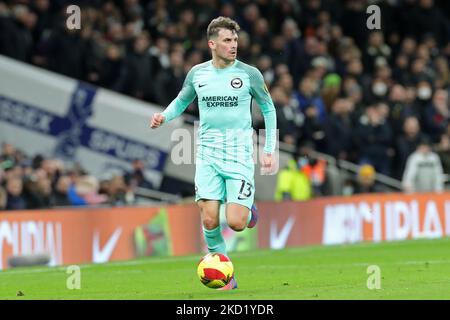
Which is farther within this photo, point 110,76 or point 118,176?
point 110,76

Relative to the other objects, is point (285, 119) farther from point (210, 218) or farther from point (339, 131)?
point (210, 218)

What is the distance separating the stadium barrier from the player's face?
22.7 ft

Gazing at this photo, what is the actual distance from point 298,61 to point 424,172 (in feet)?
13.0

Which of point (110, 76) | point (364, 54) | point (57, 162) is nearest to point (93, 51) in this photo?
point (110, 76)

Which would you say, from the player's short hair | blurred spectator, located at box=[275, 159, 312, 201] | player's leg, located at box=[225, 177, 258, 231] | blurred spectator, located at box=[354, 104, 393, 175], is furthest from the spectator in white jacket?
the player's short hair

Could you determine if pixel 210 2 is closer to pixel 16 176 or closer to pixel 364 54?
pixel 364 54

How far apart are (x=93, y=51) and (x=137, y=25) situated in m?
1.62

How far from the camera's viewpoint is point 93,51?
23.1m

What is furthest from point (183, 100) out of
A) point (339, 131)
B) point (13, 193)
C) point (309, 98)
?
point (309, 98)

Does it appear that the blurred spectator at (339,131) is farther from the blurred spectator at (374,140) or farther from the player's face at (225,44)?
the player's face at (225,44)

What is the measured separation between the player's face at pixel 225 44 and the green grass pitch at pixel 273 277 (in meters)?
2.23

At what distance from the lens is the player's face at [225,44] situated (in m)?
12.3

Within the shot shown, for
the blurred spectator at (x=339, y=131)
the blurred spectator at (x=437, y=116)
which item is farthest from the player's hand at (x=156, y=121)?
the blurred spectator at (x=437, y=116)

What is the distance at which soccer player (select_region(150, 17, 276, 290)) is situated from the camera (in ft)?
40.4
